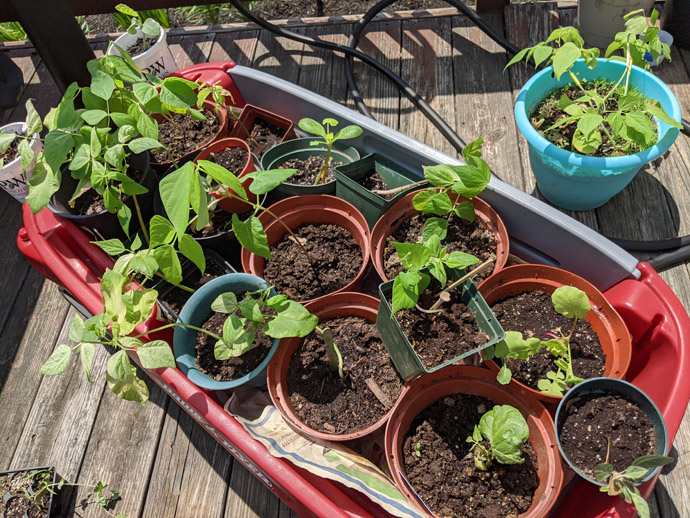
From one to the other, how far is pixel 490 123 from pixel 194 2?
1517mm

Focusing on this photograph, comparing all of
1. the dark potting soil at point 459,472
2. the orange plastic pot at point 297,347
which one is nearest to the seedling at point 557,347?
the dark potting soil at point 459,472

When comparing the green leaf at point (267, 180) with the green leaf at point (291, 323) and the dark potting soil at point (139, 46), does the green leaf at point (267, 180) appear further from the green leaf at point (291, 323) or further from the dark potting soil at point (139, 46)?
the dark potting soil at point (139, 46)

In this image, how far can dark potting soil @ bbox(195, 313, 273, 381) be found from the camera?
123 cm

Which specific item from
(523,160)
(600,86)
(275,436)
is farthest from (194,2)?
(275,436)

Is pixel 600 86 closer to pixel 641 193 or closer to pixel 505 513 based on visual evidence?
pixel 641 193

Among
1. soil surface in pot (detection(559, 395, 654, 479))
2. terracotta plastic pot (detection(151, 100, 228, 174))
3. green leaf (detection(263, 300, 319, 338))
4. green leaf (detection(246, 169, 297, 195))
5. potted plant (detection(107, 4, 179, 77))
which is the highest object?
potted plant (detection(107, 4, 179, 77))

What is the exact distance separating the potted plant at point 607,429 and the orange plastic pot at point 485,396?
5 cm

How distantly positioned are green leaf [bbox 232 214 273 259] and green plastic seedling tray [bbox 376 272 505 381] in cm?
30

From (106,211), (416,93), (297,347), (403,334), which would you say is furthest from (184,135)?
(403,334)

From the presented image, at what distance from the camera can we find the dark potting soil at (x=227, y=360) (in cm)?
123

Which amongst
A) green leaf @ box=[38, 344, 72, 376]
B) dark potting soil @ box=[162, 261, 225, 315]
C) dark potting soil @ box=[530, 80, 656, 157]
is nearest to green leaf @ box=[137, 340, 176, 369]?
green leaf @ box=[38, 344, 72, 376]

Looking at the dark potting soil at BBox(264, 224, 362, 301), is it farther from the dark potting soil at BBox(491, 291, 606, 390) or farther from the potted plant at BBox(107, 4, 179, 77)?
the potted plant at BBox(107, 4, 179, 77)

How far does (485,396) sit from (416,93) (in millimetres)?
1356

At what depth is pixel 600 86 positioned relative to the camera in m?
1.50
